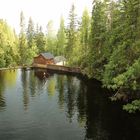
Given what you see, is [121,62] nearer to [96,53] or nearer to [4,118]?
[4,118]

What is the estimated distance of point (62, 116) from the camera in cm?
4134

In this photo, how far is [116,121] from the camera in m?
39.5

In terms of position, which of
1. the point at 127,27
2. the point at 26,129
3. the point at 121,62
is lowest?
the point at 26,129

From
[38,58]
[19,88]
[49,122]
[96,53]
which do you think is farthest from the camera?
[38,58]

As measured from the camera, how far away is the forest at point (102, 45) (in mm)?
43844

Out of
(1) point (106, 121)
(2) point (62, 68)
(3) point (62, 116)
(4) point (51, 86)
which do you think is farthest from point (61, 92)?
(2) point (62, 68)

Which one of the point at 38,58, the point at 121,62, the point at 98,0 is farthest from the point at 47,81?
the point at 38,58

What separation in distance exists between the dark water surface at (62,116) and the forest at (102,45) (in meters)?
3.42

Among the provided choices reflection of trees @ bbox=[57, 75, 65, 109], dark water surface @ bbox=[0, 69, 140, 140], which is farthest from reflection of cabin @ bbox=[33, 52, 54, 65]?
dark water surface @ bbox=[0, 69, 140, 140]

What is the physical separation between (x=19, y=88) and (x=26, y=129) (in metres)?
29.1

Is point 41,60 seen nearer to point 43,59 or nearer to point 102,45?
point 43,59

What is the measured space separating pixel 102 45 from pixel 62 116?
3555 cm

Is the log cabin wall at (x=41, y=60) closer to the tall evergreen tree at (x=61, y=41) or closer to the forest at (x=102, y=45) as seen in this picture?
the forest at (x=102, y=45)

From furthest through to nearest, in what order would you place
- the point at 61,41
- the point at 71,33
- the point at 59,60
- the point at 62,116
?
the point at 61,41, the point at 59,60, the point at 71,33, the point at 62,116
